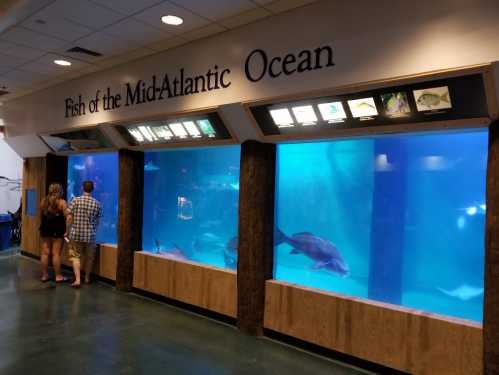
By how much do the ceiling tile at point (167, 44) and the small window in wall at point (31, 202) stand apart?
4.93 meters

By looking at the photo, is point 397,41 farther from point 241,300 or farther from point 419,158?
point 241,300

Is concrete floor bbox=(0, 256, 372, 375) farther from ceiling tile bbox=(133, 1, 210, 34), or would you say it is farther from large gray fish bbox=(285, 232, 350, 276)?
ceiling tile bbox=(133, 1, 210, 34)

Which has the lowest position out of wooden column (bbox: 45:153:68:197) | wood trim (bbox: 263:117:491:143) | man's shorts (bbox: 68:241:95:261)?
man's shorts (bbox: 68:241:95:261)

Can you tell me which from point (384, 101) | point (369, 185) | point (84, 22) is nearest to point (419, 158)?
point (369, 185)

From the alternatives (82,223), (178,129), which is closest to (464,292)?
(178,129)

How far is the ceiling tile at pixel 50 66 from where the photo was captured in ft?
18.3

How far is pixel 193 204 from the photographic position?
602 cm

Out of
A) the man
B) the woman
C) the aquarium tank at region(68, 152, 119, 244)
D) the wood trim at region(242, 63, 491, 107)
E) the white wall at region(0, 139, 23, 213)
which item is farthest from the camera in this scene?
the white wall at region(0, 139, 23, 213)

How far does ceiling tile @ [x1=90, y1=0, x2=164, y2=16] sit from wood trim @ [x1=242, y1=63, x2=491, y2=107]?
126 centimetres

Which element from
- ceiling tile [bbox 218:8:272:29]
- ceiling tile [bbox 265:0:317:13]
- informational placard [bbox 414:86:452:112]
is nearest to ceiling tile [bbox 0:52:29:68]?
ceiling tile [bbox 218:8:272:29]

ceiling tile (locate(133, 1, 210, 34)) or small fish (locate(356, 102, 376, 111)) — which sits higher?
ceiling tile (locate(133, 1, 210, 34))

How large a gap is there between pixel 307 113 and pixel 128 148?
10.6 ft

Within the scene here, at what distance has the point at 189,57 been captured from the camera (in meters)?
4.70

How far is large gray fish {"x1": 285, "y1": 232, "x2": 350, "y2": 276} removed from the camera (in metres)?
4.30
